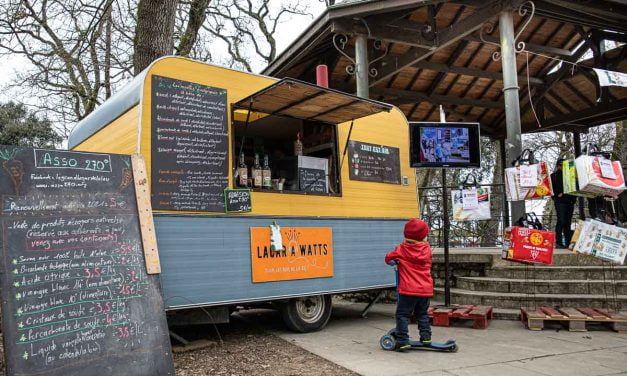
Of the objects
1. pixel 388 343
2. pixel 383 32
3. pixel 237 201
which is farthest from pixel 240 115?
pixel 383 32

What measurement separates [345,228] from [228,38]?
57.2 feet

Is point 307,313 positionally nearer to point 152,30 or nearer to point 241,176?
point 241,176

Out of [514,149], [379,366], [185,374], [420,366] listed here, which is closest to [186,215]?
[185,374]

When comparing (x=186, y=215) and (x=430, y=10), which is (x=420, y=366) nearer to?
(x=186, y=215)

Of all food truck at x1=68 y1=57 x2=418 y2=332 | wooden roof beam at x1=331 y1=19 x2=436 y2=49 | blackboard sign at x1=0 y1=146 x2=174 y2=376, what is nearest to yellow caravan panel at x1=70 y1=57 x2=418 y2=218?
food truck at x1=68 y1=57 x2=418 y2=332

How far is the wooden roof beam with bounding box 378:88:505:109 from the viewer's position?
11.7 m

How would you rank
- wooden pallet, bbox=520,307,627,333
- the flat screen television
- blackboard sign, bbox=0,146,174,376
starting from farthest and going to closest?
the flat screen television, wooden pallet, bbox=520,307,627,333, blackboard sign, bbox=0,146,174,376

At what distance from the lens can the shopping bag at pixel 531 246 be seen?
596 cm

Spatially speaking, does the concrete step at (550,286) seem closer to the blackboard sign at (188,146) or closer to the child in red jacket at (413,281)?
the child in red jacket at (413,281)

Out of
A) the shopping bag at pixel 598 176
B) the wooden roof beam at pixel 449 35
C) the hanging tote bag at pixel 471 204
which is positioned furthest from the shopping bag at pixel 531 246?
the wooden roof beam at pixel 449 35

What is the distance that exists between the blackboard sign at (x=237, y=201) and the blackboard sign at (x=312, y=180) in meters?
0.91

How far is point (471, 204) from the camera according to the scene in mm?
7785

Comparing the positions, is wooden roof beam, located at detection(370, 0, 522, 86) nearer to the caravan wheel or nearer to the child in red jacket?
the child in red jacket

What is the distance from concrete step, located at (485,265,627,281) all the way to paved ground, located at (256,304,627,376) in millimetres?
1028
